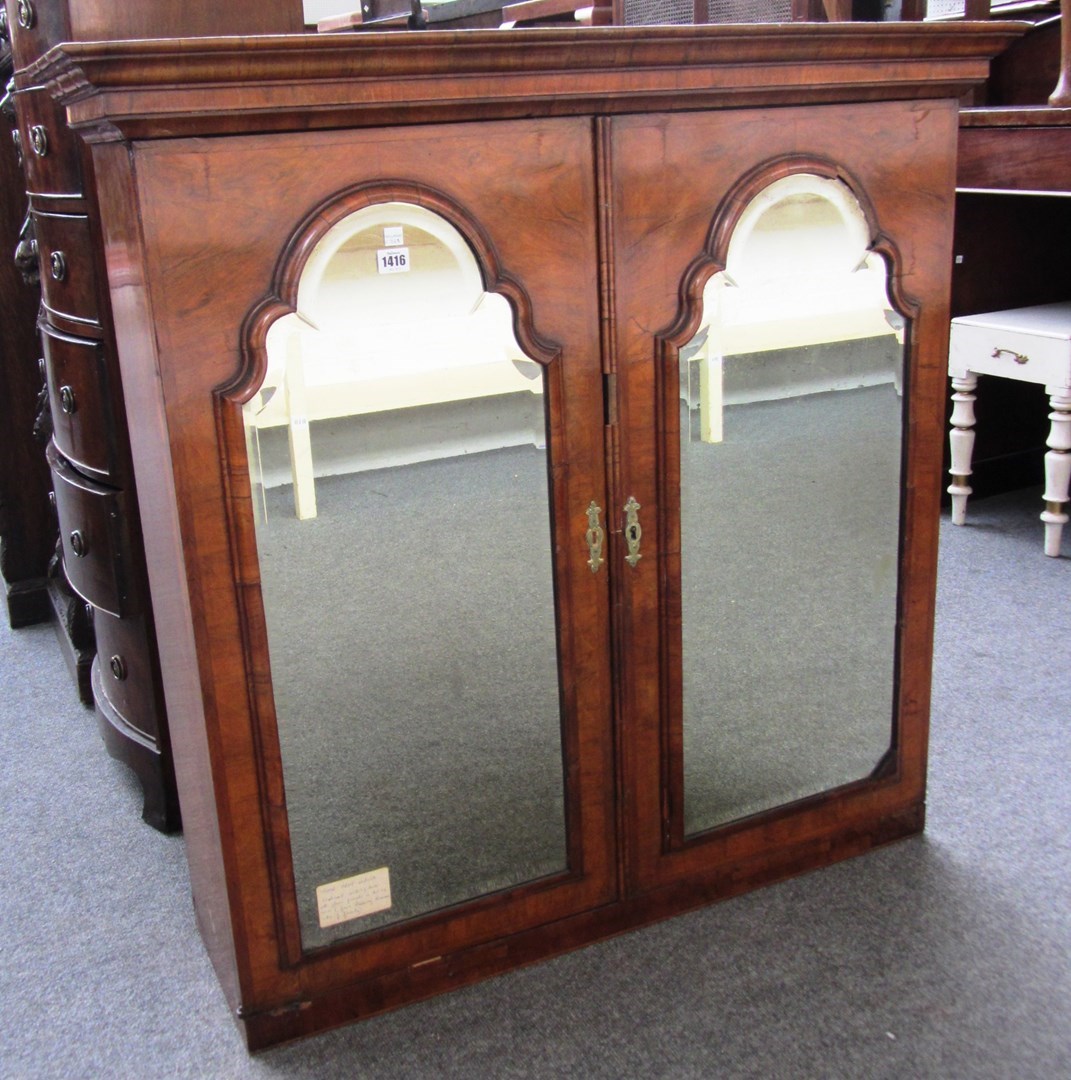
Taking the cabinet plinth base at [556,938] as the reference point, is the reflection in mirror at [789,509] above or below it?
above

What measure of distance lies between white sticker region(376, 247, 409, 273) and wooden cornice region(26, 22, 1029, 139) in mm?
138

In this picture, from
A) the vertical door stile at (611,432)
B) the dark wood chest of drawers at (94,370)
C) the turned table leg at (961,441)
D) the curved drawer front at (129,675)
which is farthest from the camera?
the turned table leg at (961,441)

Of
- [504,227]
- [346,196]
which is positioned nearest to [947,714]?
[504,227]

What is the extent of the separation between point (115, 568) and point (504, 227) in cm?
89

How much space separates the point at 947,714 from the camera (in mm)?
2303

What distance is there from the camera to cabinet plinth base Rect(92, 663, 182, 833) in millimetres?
2053

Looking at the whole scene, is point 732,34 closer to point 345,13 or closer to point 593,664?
point 593,664

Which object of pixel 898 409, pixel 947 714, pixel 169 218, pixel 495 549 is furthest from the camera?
pixel 947 714

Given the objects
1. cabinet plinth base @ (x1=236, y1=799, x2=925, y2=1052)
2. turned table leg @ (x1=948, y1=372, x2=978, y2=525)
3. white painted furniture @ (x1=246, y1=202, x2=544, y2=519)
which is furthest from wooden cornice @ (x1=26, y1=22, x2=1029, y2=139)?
turned table leg @ (x1=948, y1=372, x2=978, y2=525)

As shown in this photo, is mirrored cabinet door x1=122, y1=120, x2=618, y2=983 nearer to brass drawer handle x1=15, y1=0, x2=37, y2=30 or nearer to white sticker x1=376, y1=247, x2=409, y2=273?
white sticker x1=376, y1=247, x2=409, y2=273

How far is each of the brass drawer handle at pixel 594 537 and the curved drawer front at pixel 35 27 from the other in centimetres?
98

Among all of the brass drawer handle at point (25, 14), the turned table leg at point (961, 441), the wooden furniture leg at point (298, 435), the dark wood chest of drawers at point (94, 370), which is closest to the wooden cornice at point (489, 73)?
the wooden furniture leg at point (298, 435)

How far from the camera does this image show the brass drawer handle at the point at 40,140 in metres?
1.81

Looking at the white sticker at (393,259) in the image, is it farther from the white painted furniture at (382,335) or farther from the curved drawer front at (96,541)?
the curved drawer front at (96,541)
